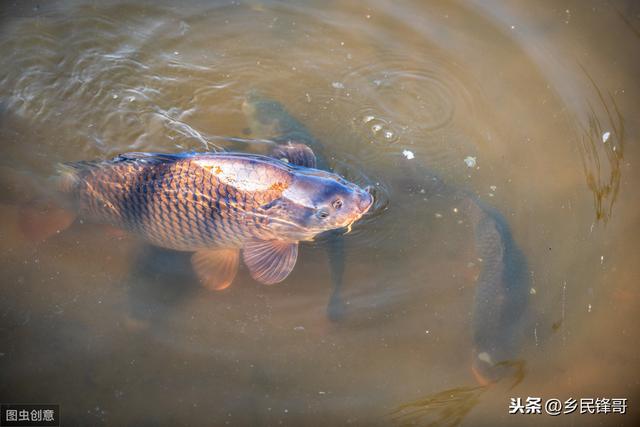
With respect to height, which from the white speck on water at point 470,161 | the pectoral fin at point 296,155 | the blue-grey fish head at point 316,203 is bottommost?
the blue-grey fish head at point 316,203

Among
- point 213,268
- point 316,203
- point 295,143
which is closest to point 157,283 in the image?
point 213,268

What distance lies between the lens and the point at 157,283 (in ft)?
11.3

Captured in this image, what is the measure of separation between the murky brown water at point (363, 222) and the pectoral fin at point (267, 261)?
0.62ft

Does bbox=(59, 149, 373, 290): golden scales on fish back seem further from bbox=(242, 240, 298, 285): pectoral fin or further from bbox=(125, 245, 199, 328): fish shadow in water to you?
bbox=(125, 245, 199, 328): fish shadow in water

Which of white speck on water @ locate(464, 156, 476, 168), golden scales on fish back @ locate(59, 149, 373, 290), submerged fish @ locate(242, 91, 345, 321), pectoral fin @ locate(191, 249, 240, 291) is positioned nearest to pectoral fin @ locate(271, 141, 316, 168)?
submerged fish @ locate(242, 91, 345, 321)

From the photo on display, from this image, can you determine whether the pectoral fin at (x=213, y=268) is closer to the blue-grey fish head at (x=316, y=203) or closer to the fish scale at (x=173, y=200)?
the fish scale at (x=173, y=200)

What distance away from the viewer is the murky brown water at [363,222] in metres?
3.14

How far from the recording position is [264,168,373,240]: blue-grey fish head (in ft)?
10.4

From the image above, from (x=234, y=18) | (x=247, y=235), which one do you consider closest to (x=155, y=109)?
(x=234, y=18)

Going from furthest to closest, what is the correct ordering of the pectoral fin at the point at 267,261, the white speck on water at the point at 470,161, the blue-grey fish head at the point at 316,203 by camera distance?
the white speck on water at the point at 470,161, the pectoral fin at the point at 267,261, the blue-grey fish head at the point at 316,203

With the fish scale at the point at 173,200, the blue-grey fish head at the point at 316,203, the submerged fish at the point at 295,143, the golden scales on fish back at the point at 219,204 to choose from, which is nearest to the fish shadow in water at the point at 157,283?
the golden scales on fish back at the point at 219,204

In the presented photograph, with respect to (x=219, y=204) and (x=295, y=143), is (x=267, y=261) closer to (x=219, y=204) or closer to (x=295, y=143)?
(x=219, y=204)

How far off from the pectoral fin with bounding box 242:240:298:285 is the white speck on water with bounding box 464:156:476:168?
159cm

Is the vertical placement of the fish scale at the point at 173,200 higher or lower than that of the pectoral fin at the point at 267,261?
higher
